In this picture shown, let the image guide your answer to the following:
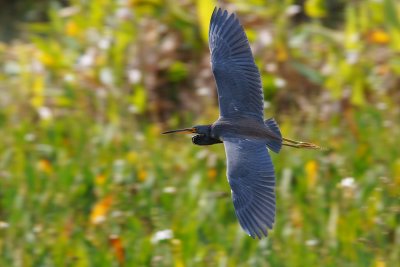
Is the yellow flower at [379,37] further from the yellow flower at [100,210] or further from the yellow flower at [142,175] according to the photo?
the yellow flower at [100,210]

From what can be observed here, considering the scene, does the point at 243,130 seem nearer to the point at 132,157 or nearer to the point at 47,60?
the point at 132,157

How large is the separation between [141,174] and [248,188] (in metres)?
1.40

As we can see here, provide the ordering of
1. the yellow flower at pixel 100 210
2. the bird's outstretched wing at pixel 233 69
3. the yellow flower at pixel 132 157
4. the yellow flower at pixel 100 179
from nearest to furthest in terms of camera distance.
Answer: the bird's outstretched wing at pixel 233 69
the yellow flower at pixel 100 210
the yellow flower at pixel 100 179
the yellow flower at pixel 132 157

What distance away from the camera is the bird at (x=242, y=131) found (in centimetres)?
318

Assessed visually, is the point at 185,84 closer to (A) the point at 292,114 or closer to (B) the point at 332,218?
(A) the point at 292,114

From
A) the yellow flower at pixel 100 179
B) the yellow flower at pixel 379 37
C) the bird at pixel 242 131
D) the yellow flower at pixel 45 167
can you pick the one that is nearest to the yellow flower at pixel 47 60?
the yellow flower at pixel 45 167

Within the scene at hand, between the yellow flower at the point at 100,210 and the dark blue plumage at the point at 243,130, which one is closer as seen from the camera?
the dark blue plumage at the point at 243,130

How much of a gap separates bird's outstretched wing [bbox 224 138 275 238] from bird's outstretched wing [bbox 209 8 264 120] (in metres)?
0.19

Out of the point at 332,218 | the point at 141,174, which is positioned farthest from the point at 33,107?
the point at 332,218

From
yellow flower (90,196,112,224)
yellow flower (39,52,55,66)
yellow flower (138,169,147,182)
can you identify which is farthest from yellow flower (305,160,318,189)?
yellow flower (39,52,55,66)

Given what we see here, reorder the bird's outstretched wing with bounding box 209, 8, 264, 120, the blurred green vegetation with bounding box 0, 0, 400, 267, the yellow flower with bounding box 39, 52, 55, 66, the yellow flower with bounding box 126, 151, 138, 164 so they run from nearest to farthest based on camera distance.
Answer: the bird's outstretched wing with bounding box 209, 8, 264, 120
the blurred green vegetation with bounding box 0, 0, 400, 267
the yellow flower with bounding box 126, 151, 138, 164
the yellow flower with bounding box 39, 52, 55, 66

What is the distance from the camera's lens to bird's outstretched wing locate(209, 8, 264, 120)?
346cm

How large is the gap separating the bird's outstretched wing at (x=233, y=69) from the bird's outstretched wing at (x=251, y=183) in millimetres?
194

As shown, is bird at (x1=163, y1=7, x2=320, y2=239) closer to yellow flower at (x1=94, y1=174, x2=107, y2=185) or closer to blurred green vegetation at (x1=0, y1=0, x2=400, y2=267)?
blurred green vegetation at (x1=0, y1=0, x2=400, y2=267)
